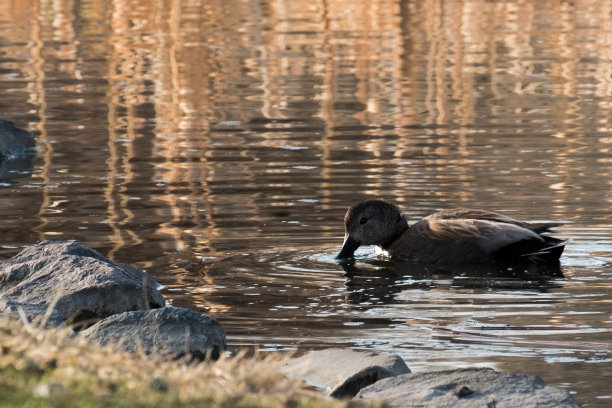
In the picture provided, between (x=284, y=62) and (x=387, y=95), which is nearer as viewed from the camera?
(x=387, y=95)

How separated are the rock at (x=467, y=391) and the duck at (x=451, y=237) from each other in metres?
3.32

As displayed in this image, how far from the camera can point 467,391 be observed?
5.77 m

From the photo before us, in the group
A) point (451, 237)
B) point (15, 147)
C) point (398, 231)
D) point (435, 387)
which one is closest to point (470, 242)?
point (451, 237)

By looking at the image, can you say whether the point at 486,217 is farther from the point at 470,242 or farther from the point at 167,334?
the point at 167,334

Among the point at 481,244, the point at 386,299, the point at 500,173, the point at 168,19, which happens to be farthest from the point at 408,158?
the point at 168,19

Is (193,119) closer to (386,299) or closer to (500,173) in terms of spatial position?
(500,173)

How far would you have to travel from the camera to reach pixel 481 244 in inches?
370

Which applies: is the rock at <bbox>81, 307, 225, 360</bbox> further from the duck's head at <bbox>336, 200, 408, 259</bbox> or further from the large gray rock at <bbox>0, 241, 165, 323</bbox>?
the duck's head at <bbox>336, 200, 408, 259</bbox>

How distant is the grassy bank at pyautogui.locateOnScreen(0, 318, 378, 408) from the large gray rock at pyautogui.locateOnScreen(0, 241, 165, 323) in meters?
2.09

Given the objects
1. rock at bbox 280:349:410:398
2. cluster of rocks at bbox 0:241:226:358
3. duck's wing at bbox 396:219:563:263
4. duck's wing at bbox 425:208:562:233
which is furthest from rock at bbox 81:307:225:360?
duck's wing at bbox 425:208:562:233

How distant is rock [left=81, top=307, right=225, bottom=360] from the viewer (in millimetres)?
6492

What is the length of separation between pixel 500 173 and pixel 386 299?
15.3 feet

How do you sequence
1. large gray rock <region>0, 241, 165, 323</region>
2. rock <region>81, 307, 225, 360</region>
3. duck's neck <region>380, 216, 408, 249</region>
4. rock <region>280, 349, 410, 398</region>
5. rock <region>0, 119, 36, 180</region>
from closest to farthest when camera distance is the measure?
rock <region>280, 349, 410, 398</region>, rock <region>81, 307, 225, 360</region>, large gray rock <region>0, 241, 165, 323</region>, duck's neck <region>380, 216, 408, 249</region>, rock <region>0, 119, 36, 180</region>

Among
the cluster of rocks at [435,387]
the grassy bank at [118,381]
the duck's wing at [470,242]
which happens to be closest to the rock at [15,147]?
the duck's wing at [470,242]
